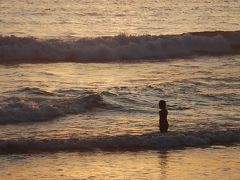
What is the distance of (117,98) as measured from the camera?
19.0 m

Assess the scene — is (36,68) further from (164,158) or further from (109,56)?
(164,158)

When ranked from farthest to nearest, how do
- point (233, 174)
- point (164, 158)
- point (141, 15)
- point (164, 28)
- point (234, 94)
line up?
1. point (141, 15)
2. point (164, 28)
3. point (234, 94)
4. point (164, 158)
5. point (233, 174)

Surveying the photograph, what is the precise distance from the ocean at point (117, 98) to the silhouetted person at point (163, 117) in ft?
0.52

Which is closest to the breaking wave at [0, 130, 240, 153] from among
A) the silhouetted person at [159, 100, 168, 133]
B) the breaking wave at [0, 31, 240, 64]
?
the silhouetted person at [159, 100, 168, 133]

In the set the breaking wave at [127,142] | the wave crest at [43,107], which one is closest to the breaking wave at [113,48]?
the wave crest at [43,107]

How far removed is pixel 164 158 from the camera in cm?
1362

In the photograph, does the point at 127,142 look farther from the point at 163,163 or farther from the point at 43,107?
the point at 43,107

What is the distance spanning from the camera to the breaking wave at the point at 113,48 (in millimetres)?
29402

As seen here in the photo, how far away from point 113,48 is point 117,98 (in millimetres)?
11915

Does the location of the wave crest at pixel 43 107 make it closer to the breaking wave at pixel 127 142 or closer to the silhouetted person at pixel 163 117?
the breaking wave at pixel 127 142

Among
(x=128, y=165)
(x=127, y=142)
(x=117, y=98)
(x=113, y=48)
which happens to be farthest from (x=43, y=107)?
(x=113, y=48)

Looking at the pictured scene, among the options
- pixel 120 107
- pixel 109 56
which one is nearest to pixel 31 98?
pixel 120 107

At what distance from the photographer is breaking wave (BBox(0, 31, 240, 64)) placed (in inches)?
1158

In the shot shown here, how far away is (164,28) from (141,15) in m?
6.59
